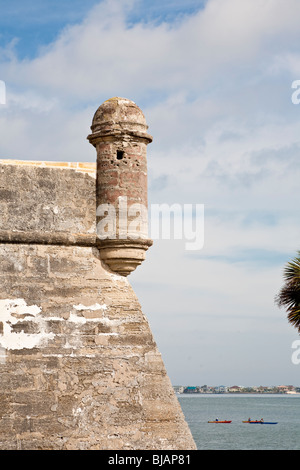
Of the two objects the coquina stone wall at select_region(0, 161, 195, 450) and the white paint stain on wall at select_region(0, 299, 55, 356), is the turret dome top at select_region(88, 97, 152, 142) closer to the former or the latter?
the coquina stone wall at select_region(0, 161, 195, 450)

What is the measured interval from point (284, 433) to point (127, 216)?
49.6 m

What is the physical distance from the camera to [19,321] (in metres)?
7.98

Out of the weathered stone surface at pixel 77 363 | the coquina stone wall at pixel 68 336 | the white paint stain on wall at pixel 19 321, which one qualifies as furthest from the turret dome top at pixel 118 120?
the white paint stain on wall at pixel 19 321

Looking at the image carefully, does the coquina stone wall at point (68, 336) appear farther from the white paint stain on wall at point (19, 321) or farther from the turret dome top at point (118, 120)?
the turret dome top at point (118, 120)

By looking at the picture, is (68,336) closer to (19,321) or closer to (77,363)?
(77,363)

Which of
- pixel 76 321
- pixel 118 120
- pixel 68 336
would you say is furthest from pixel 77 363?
pixel 118 120

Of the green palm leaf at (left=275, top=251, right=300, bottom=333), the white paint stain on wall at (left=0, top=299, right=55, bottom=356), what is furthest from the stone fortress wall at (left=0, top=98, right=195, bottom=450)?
the green palm leaf at (left=275, top=251, right=300, bottom=333)

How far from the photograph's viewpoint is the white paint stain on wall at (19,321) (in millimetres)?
7887

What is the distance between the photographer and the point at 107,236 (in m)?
8.45

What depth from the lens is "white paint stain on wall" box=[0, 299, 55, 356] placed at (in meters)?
7.89

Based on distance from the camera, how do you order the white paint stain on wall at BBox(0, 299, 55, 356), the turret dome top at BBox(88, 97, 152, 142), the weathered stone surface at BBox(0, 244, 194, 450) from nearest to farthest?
the weathered stone surface at BBox(0, 244, 194, 450) < the white paint stain on wall at BBox(0, 299, 55, 356) < the turret dome top at BBox(88, 97, 152, 142)

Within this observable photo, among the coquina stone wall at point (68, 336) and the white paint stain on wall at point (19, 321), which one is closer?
the coquina stone wall at point (68, 336)
